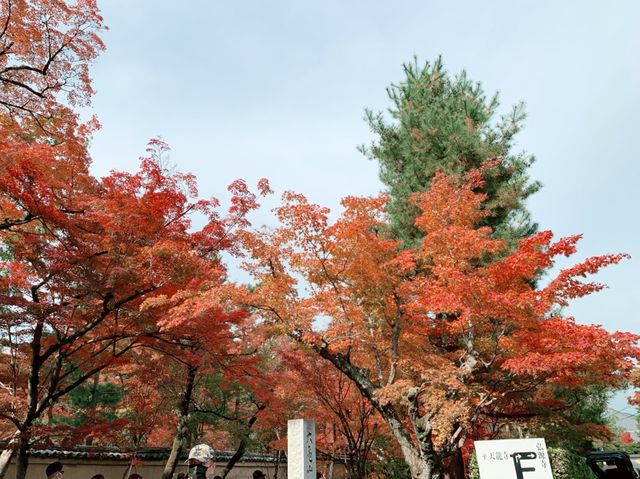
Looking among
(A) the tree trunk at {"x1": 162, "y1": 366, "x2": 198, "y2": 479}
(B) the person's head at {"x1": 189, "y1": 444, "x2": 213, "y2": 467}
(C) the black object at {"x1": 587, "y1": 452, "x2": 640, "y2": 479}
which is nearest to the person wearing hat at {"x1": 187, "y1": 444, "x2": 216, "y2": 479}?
(B) the person's head at {"x1": 189, "y1": 444, "x2": 213, "y2": 467}

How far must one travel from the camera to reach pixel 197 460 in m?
4.97

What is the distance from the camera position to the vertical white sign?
7.81 m

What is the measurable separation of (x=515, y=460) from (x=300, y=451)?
3.54 meters

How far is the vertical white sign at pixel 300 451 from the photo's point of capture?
25.6 ft

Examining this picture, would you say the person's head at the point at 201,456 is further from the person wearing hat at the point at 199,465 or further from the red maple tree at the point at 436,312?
the red maple tree at the point at 436,312

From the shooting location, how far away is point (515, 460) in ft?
20.7

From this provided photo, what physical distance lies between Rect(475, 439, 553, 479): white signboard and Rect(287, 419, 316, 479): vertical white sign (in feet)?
9.83

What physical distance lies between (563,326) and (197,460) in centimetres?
814

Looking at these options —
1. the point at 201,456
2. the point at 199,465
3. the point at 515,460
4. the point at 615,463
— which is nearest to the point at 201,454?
the point at 201,456

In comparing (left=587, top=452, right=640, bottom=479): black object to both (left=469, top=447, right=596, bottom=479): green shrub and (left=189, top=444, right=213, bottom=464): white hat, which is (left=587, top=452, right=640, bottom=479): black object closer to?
(left=469, top=447, right=596, bottom=479): green shrub

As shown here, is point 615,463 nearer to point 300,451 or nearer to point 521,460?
point 521,460

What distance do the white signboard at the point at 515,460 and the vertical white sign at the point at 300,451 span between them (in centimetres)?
300

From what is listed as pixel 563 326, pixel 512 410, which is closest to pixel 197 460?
pixel 563 326

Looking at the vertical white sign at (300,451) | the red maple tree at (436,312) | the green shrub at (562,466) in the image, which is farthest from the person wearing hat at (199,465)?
the green shrub at (562,466)
